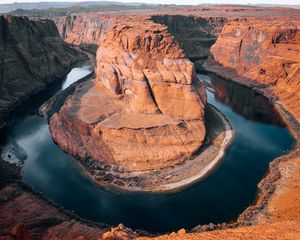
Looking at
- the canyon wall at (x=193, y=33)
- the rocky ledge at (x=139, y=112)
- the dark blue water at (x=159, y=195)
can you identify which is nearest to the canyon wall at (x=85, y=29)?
the canyon wall at (x=193, y=33)

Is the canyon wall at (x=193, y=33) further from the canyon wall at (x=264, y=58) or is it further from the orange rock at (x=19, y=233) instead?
the orange rock at (x=19, y=233)

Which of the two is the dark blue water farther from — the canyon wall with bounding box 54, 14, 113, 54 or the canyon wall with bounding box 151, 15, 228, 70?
the canyon wall with bounding box 54, 14, 113, 54

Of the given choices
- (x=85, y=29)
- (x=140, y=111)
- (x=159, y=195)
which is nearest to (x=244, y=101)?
(x=140, y=111)

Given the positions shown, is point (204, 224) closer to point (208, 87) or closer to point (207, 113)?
point (207, 113)

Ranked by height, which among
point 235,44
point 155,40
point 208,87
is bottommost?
point 208,87

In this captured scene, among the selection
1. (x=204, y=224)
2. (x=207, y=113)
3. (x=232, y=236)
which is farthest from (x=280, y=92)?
(x=232, y=236)

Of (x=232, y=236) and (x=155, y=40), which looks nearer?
(x=232, y=236)

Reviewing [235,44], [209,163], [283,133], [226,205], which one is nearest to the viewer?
[226,205]

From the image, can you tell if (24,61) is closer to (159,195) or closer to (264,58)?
(159,195)
